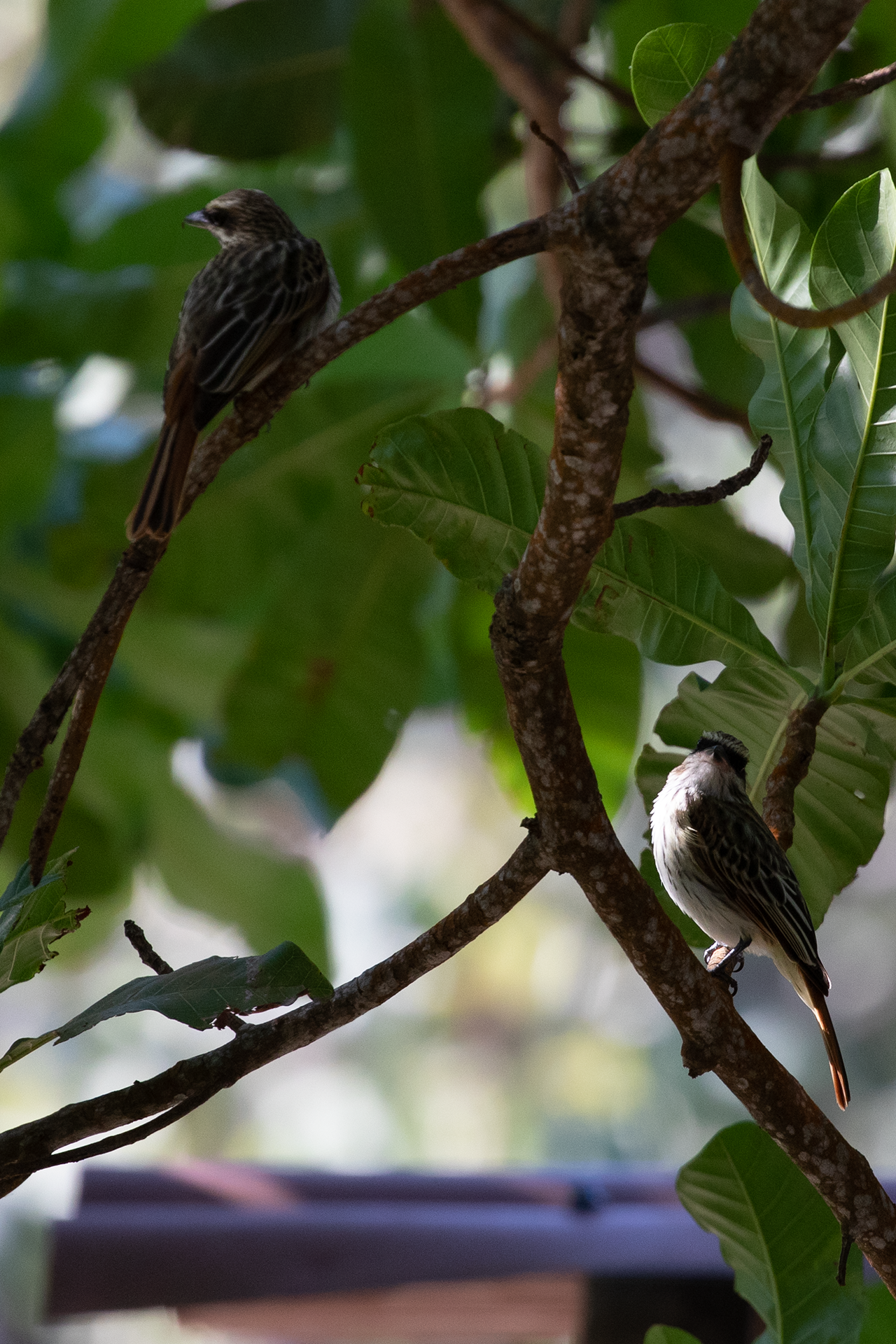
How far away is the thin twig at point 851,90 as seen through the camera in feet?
1.73

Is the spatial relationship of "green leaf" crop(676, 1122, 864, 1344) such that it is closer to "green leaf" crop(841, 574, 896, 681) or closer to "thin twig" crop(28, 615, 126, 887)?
"green leaf" crop(841, 574, 896, 681)

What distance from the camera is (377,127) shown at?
5.13 ft

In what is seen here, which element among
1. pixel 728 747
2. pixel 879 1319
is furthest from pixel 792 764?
pixel 879 1319

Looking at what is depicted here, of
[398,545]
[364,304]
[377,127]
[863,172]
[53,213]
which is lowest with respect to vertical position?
[364,304]

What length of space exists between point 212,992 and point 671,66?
55 centimetres

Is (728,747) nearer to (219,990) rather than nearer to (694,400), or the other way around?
(219,990)

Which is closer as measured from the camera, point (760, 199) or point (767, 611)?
point (760, 199)

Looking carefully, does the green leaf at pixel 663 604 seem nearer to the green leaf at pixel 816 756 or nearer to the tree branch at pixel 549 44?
the green leaf at pixel 816 756

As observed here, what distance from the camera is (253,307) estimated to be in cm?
89

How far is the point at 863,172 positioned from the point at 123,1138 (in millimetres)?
1543

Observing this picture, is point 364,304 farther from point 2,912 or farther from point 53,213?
point 53,213

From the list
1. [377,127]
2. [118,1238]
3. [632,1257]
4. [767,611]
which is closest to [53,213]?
[377,127]

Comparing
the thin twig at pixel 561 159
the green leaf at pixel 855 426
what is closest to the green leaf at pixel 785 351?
the green leaf at pixel 855 426

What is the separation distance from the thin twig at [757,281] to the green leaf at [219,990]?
1.17 feet
